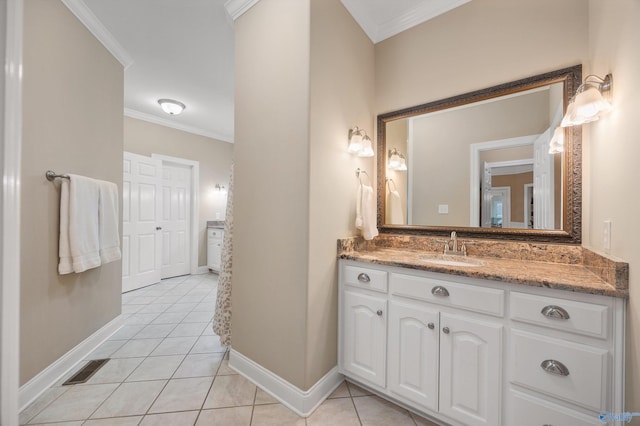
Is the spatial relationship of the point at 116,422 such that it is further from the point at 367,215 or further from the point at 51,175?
the point at 367,215

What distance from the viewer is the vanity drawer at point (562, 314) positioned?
0.95m

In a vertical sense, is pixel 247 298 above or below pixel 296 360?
above

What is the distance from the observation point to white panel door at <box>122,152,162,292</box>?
11.7 feet

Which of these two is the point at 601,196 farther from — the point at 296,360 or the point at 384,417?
the point at 296,360

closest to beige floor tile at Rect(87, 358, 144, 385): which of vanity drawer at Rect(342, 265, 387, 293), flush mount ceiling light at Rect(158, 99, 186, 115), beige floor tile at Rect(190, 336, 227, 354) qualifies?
beige floor tile at Rect(190, 336, 227, 354)

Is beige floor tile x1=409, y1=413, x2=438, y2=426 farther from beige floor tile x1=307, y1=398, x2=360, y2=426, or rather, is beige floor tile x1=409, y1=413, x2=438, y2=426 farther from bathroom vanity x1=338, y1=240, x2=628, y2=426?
beige floor tile x1=307, y1=398, x2=360, y2=426

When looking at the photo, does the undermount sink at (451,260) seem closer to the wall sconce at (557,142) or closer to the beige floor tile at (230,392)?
the wall sconce at (557,142)

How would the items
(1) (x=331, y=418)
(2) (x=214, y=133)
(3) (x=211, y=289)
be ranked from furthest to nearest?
1. (2) (x=214, y=133)
2. (3) (x=211, y=289)
3. (1) (x=331, y=418)

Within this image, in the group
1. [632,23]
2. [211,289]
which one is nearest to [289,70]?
[632,23]

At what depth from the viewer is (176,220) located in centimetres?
446

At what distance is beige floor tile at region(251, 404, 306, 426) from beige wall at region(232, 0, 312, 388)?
181mm

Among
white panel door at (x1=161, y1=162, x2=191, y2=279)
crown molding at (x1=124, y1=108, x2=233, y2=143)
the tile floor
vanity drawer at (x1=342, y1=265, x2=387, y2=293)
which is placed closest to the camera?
the tile floor

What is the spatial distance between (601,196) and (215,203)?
5.17 meters

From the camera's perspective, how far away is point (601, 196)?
1.17 meters
